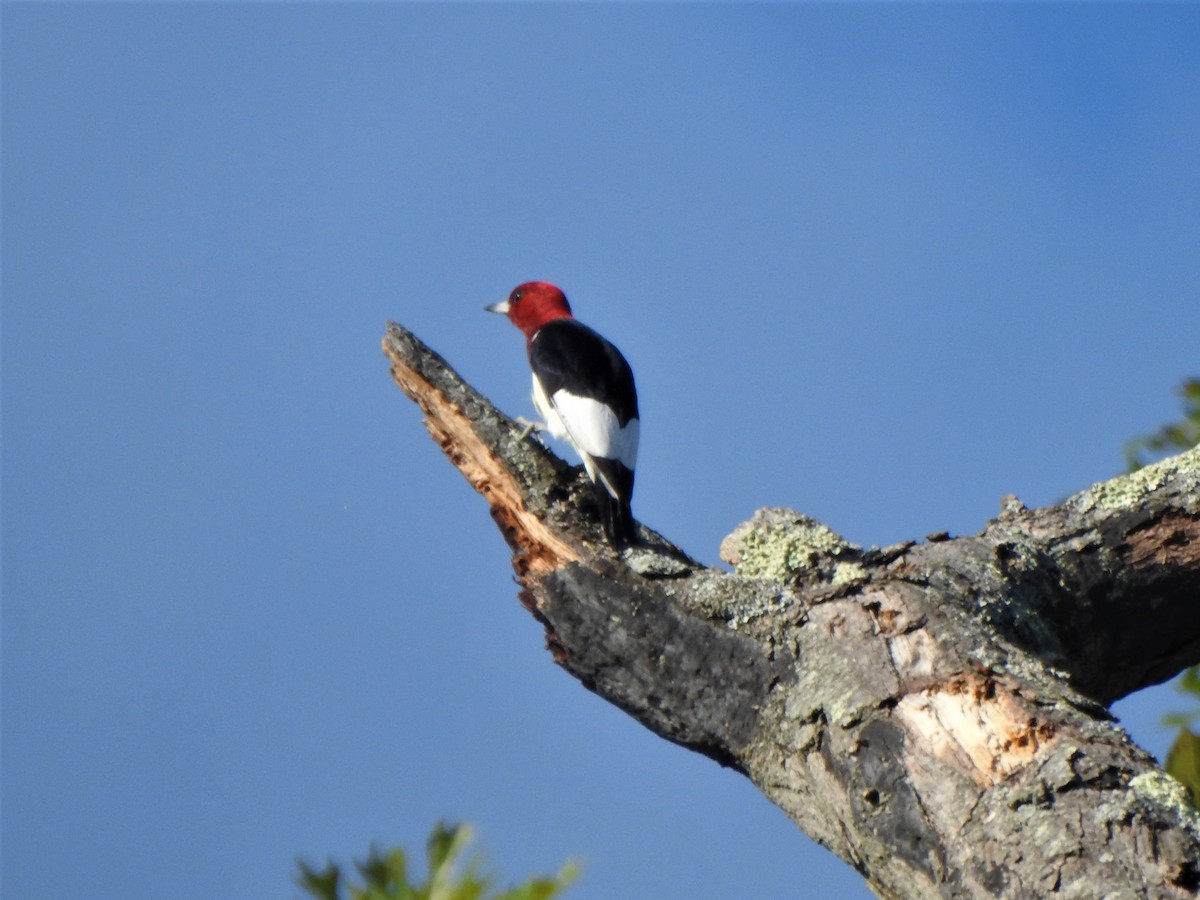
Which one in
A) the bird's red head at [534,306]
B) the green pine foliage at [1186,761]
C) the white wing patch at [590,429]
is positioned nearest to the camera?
the green pine foliage at [1186,761]

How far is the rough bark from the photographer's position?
2.40m

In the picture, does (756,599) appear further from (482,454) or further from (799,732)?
(482,454)

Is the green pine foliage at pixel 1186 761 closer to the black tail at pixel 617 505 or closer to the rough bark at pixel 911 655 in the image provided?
the rough bark at pixel 911 655

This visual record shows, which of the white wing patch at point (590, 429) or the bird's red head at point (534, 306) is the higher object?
the bird's red head at point (534, 306)

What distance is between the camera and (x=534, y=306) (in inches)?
255

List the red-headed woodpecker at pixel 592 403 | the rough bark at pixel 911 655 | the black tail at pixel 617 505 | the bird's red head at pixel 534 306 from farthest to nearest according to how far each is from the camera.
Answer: the bird's red head at pixel 534 306 < the red-headed woodpecker at pixel 592 403 < the black tail at pixel 617 505 < the rough bark at pixel 911 655

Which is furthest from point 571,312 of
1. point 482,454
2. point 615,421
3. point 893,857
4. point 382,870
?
point 893,857

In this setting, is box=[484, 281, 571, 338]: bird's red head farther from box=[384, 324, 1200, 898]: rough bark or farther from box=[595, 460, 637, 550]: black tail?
box=[384, 324, 1200, 898]: rough bark

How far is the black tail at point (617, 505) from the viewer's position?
379cm

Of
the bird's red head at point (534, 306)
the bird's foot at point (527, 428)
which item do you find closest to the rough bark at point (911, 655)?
the bird's foot at point (527, 428)

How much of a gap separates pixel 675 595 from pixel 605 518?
0.65 meters

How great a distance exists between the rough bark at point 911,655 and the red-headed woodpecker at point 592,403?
0.24m

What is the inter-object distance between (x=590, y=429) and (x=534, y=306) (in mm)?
1867

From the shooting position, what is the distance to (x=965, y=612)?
306cm
